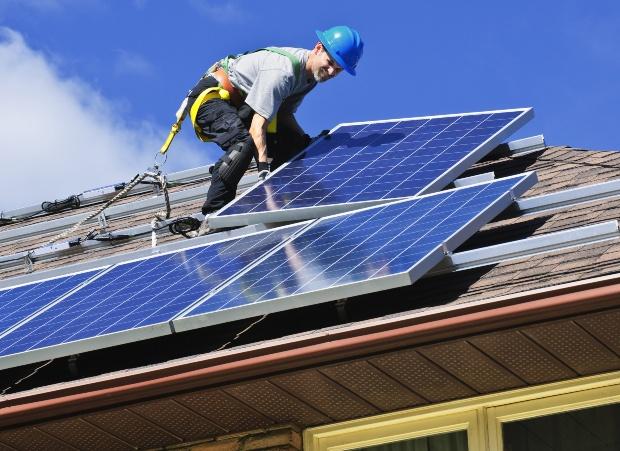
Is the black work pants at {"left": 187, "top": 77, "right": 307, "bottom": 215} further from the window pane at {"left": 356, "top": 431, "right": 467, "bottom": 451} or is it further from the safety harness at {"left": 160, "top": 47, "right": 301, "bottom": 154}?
the window pane at {"left": 356, "top": 431, "right": 467, "bottom": 451}

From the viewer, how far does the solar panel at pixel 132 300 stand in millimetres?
10375

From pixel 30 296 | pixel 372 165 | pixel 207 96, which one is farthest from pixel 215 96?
pixel 30 296

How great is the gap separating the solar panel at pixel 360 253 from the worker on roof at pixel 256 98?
5.69 feet

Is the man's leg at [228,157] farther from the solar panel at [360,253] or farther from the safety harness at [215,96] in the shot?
the solar panel at [360,253]

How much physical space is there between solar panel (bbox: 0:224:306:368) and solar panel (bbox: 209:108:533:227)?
1.27ft

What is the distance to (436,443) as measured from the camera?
32.0 feet

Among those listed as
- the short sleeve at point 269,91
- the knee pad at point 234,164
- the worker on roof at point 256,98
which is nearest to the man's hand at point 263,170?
the worker on roof at point 256,98

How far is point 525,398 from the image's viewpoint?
961 cm

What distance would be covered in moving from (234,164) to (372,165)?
1187 mm

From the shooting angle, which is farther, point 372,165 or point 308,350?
point 372,165

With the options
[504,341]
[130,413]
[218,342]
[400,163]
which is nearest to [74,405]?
[130,413]

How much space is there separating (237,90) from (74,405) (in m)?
4.62

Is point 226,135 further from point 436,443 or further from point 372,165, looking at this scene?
point 436,443

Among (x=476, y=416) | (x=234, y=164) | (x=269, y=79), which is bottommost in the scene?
(x=476, y=416)
